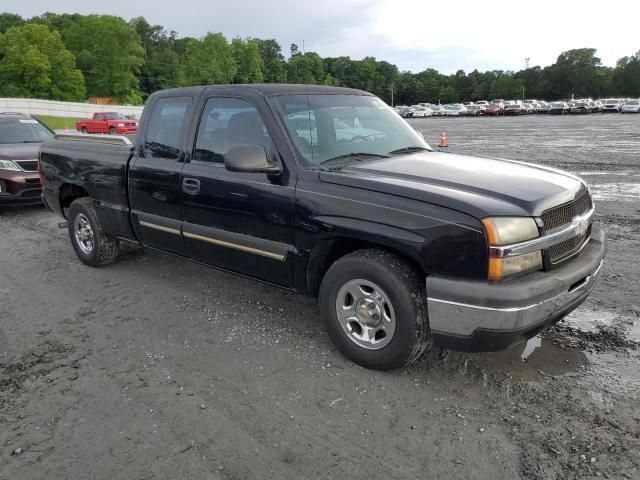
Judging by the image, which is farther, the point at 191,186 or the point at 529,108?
the point at 529,108

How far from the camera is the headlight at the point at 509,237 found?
116 inches

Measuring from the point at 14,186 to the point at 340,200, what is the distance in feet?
24.1

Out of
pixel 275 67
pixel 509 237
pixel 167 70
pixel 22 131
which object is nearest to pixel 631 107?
pixel 275 67

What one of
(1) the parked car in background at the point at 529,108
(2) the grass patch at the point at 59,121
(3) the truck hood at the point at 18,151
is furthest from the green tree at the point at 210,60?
(3) the truck hood at the point at 18,151

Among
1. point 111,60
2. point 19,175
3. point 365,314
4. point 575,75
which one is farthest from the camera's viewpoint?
point 575,75

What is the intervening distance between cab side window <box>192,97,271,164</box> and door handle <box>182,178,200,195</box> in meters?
0.19

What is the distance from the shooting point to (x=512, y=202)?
3141 millimetres

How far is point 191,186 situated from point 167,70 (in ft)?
351

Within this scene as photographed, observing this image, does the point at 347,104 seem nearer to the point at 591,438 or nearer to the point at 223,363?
the point at 223,363

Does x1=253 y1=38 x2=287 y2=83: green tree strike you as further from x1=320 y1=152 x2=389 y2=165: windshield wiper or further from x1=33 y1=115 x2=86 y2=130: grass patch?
x1=33 y1=115 x2=86 y2=130: grass patch

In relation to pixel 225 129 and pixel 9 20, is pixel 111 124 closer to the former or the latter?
pixel 225 129

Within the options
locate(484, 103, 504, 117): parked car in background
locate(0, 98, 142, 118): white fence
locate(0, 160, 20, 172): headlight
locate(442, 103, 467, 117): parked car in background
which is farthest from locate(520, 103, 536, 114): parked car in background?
locate(0, 160, 20, 172): headlight

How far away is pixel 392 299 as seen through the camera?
3.32 m

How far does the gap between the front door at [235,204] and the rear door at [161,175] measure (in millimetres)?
174
